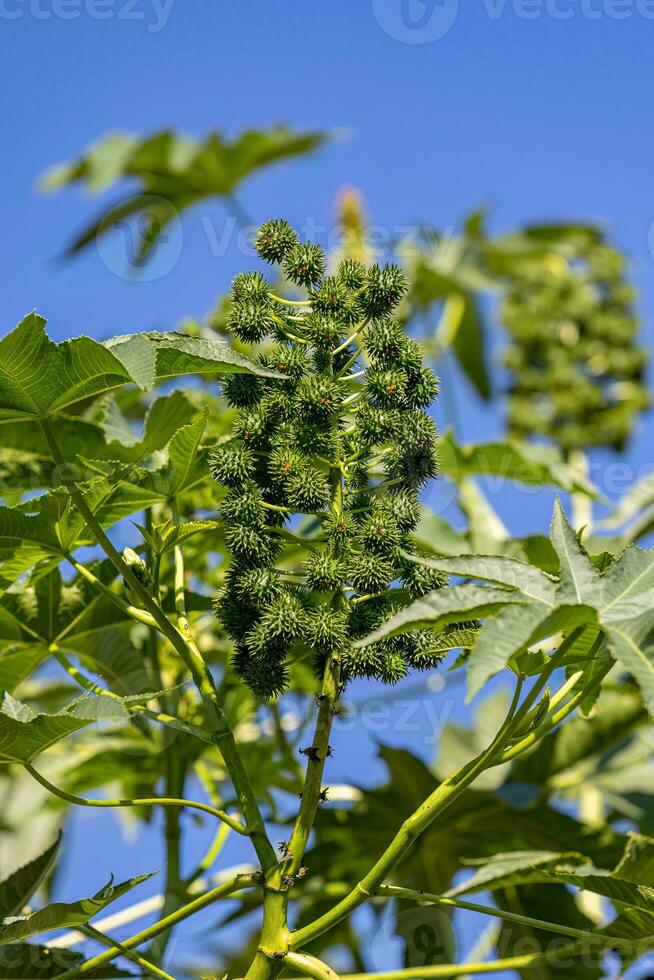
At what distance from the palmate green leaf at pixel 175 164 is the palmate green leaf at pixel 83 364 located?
4.02 m

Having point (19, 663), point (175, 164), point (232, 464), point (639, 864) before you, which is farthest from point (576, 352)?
point (232, 464)

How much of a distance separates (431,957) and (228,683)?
2.88 feet

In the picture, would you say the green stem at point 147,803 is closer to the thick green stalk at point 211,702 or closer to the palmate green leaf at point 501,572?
the thick green stalk at point 211,702

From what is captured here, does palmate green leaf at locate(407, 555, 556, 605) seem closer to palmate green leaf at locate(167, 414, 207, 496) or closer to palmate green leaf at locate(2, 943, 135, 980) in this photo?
palmate green leaf at locate(167, 414, 207, 496)

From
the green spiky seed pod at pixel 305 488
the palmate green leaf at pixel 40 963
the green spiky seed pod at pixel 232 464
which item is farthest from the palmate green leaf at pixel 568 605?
the palmate green leaf at pixel 40 963

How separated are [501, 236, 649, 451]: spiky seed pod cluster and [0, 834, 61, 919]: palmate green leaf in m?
4.71

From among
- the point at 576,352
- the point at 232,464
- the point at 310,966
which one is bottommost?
the point at 310,966

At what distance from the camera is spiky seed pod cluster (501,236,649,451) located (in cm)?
701

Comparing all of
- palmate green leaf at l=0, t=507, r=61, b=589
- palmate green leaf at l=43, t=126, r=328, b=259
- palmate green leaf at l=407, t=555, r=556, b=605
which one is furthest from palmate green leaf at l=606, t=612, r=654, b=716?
palmate green leaf at l=43, t=126, r=328, b=259

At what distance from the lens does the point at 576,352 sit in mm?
7324

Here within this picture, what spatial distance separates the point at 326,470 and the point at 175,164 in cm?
434

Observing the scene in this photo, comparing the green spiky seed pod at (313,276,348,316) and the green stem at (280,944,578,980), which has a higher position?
the green spiky seed pod at (313,276,348,316)

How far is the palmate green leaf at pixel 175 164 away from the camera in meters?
6.03

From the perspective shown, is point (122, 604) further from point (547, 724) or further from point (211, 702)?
point (547, 724)
